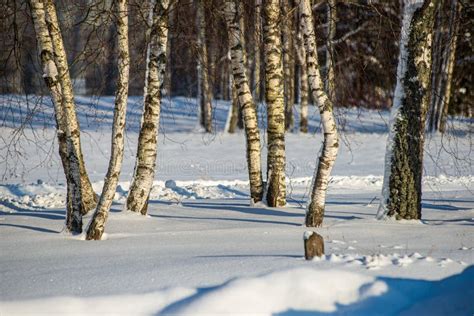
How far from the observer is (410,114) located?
27.8 ft

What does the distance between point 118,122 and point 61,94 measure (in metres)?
1.07

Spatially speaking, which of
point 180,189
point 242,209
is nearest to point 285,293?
point 242,209

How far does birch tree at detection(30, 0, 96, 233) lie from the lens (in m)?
7.73

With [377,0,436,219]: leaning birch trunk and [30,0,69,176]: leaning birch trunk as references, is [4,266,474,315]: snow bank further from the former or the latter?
[30,0,69,176]: leaning birch trunk

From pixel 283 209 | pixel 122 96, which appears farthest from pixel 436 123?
pixel 122 96

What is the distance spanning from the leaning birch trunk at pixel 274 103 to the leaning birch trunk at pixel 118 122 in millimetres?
3261

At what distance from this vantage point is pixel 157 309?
4.81 meters

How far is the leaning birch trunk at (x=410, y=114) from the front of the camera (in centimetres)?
835

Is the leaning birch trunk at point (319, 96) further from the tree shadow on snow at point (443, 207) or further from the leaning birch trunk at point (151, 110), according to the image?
the tree shadow on snow at point (443, 207)

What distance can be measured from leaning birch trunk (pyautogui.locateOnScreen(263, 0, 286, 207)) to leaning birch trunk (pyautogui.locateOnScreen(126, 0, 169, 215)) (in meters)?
2.34

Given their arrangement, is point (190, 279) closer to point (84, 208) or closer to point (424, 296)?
point (424, 296)

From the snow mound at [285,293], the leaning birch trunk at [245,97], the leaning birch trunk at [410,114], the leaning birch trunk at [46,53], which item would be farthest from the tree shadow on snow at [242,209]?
the snow mound at [285,293]

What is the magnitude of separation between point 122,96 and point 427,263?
398cm

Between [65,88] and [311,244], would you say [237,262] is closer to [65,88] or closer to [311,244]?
[311,244]
